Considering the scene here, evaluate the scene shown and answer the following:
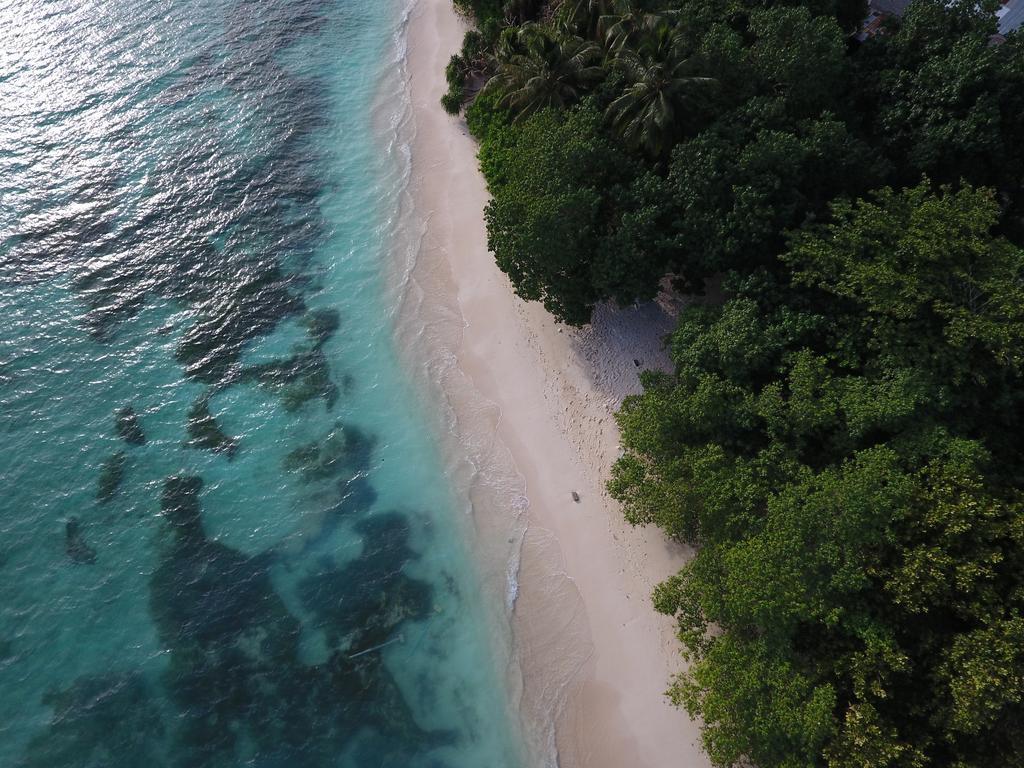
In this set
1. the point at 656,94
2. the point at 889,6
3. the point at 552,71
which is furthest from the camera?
the point at 889,6

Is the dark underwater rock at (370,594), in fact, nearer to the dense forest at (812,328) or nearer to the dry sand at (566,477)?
the dry sand at (566,477)

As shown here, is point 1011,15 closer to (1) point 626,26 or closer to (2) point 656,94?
(1) point 626,26

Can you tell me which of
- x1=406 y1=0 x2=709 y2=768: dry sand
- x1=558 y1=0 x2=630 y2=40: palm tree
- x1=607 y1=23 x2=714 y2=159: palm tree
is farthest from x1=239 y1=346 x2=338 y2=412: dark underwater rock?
x1=558 y1=0 x2=630 y2=40: palm tree

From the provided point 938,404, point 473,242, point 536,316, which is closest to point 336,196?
point 473,242

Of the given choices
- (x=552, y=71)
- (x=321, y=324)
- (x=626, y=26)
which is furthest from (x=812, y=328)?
(x=321, y=324)

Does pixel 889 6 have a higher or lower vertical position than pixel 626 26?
higher

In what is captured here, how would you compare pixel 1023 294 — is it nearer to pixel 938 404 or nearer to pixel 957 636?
pixel 938 404
